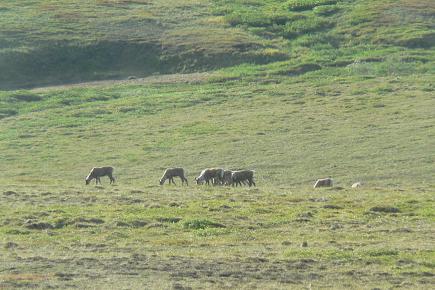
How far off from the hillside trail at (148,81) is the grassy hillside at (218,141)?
1.31 ft

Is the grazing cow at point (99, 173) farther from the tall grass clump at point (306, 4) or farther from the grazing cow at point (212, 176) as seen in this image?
the tall grass clump at point (306, 4)

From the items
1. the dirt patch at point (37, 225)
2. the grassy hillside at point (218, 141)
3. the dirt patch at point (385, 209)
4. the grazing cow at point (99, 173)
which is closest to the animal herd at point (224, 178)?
the grazing cow at point (99, 173)

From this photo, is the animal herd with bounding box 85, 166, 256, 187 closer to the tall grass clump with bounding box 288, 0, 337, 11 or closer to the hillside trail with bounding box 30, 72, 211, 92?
the hillside trail with bounding box 30, 72, 211, 92

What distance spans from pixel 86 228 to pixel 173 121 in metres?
40.3

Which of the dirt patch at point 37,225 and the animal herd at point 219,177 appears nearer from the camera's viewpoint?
the dirt patch at point 37,225

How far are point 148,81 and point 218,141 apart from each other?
28321mm

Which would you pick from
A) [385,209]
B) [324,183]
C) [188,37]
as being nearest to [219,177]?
[324,183]

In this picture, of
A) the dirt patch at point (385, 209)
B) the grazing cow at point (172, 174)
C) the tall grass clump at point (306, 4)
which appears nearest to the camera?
the dirt patch at point (385, 209)

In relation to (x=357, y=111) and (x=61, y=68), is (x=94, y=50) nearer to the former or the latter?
(x=61, y=68)

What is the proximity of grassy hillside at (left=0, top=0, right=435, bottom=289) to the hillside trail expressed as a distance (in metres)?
0.40

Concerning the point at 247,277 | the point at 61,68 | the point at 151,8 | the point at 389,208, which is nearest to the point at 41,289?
the point at 247,277

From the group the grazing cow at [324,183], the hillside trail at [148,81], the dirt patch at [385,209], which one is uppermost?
the dirt patch at [385,209]

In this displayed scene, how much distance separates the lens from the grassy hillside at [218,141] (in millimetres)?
25141

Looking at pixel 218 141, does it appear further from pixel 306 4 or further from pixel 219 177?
pixel 306 4
